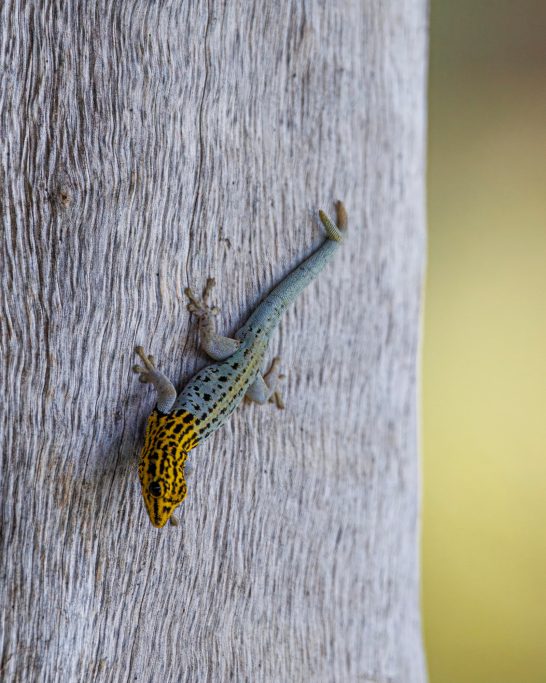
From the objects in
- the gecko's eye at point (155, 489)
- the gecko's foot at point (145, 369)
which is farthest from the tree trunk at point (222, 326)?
the gecko's eye at point (155, 489)

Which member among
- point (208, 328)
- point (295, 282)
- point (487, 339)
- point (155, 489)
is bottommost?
point (155, 489)

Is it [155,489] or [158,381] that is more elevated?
[158,381]

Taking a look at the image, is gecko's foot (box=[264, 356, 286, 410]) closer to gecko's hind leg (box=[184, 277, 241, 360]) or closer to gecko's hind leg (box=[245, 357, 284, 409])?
gecko's hind leg (box=[245, 357, 284, 409])

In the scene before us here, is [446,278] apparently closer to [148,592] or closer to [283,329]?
[283,329]

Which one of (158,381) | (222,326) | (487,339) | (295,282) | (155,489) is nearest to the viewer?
(155,489)

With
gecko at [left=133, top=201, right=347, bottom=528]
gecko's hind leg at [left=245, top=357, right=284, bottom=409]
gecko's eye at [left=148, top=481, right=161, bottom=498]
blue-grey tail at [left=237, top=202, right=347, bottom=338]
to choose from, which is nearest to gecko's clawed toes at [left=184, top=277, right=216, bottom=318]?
gecko at [left=133, top=201, right=347, bottom=528]

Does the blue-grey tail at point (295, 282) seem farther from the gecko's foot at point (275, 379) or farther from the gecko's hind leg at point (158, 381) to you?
the gecko's hind leg at point (158, 381)

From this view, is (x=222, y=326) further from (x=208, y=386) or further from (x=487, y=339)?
(x=487, y=339)

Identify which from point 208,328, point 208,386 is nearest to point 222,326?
point 208,328

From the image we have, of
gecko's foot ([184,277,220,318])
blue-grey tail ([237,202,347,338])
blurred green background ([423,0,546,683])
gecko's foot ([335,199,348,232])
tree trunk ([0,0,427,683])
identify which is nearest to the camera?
tree trunk ([0,0,427,683])
